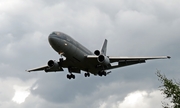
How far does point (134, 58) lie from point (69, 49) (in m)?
12.3

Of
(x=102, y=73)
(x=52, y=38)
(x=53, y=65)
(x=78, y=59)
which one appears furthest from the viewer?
(x=102, y=73)

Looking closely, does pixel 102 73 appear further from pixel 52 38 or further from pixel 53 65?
pixel 52 38

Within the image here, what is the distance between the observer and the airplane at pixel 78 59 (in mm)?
56250

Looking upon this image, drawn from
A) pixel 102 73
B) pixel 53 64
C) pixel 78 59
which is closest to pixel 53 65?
pixel 53 64

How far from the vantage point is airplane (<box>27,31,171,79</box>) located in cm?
5625

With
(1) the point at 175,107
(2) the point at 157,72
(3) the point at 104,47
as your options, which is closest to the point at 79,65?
(3) the point at 104,47

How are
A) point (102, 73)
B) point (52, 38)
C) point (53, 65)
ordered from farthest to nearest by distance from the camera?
point (102, 73) → point (53, 65) → point (52, 38)

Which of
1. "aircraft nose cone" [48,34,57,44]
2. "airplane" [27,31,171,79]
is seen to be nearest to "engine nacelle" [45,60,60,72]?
"airplane" [27,31,171,79]

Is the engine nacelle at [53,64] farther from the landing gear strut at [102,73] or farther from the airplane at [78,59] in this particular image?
the landing gear strut at [102,73]

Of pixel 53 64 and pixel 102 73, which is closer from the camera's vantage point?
pixel 53 64

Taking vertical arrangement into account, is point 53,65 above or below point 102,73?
above

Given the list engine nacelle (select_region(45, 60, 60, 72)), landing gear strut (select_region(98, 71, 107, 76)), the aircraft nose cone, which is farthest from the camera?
landing gear strut (select_region(98, 71, 107, 76))

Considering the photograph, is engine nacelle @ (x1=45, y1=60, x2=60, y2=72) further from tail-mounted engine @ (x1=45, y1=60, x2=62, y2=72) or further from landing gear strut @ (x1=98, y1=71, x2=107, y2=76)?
landing gear strut @ (x1=98, y1=71, x2=107, y2=76)

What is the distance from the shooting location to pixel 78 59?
58875 millimetres
